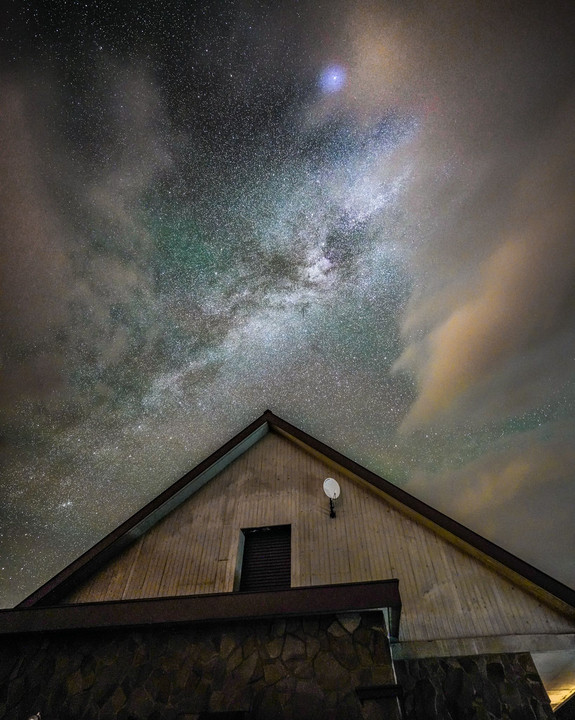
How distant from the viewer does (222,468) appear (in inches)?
374

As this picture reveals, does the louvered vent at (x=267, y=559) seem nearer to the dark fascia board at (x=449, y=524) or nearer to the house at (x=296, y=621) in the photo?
the house at (x=296, y=621)

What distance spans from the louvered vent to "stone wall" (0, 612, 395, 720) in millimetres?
2048

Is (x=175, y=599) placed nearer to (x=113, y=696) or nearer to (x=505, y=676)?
(x=113, y=696)

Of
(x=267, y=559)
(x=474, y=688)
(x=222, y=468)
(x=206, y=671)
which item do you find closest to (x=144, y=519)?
(x=222, y=468)

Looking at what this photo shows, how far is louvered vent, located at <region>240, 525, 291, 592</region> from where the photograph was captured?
7.63 meters

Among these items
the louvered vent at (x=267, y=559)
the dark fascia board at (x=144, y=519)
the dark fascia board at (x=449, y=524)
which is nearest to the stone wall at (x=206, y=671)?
the dark fascia board at (x=144, y=519)

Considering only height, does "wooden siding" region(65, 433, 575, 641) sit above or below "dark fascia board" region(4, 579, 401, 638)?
above

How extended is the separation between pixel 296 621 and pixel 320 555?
2061 millimetres

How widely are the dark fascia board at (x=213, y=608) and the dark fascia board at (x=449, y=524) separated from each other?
2277 millimetres

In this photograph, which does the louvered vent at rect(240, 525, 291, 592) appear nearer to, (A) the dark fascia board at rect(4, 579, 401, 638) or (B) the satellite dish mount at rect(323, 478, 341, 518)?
(B) the satellite dish mount at rect(323, 478, 341, 518)

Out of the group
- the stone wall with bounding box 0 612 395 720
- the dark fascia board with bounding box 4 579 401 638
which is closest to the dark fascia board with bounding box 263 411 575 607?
the dark fascia board with bounding box 4 579 401 638

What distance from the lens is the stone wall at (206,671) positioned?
4969mm

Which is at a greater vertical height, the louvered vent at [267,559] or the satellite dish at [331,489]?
the satellite dish at [331,489]

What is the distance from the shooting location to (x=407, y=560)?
7191mm
